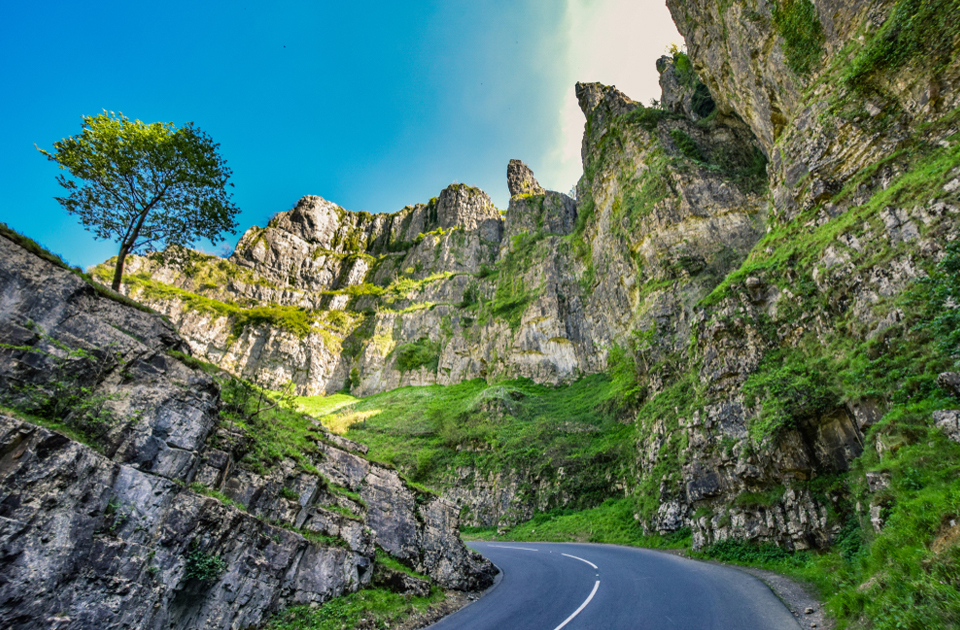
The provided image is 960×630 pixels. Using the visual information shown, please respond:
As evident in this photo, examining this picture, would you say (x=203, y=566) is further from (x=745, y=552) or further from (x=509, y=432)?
(x=509, y=432)

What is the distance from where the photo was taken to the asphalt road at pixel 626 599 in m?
6.58

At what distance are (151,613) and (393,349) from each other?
170 feet

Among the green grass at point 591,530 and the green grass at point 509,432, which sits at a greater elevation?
the green grass at point 509,432

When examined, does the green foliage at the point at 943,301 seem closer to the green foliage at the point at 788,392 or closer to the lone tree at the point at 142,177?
the green foliage at the point at 788,392

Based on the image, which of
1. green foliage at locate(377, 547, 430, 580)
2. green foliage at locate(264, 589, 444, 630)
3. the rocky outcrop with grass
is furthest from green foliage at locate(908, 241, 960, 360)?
green foliage at locate(377, 547, 430, 580)

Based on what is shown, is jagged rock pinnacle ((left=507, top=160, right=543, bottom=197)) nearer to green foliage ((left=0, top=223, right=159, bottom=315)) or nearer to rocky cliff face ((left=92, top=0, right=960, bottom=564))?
rocky cliff face ((left=92, top=0, right=960, bottom=564))

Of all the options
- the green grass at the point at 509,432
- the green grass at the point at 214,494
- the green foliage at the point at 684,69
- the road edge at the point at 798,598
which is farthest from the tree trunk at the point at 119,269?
the green foliage at the point at 684,69

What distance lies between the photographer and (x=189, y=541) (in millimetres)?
6051

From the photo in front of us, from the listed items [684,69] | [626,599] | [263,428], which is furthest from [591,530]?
[684,69]

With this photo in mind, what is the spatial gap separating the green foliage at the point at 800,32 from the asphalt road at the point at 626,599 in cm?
2212

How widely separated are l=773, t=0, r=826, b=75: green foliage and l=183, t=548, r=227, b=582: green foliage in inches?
1087

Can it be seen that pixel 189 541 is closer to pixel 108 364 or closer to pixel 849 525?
pixel 108 364

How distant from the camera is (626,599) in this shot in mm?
7902

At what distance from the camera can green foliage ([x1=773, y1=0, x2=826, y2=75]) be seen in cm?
1783
